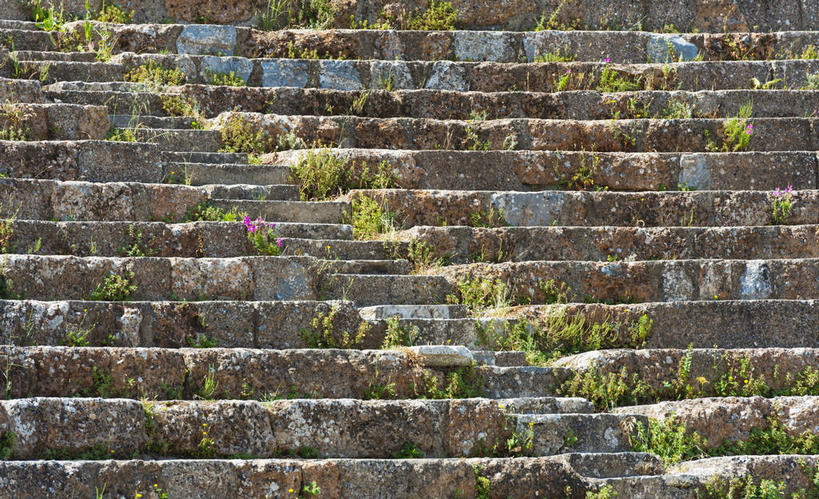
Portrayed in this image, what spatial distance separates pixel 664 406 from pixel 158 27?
6.04m

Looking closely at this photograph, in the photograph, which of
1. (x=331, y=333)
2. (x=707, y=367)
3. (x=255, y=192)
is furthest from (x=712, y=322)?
(x=255, y=192)

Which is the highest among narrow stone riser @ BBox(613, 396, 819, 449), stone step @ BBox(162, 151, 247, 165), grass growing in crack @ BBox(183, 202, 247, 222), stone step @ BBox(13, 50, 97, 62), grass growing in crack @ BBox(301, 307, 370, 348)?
stone step @ BBox(13, 50, 97, 62)

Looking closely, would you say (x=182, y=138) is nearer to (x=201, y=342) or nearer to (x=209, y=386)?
(x=201, y=342)

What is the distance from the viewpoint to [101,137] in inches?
341

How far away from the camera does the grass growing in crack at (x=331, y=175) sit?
28.5 feet

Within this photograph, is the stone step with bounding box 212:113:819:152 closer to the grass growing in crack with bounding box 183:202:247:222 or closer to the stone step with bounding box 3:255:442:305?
the grass growing in crack with bounding box 183:202:247:222

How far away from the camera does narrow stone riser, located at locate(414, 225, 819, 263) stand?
328 inches

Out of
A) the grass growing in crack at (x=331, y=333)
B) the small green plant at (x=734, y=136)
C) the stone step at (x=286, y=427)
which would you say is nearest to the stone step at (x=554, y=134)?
the small green plant at (x=734, y=136)

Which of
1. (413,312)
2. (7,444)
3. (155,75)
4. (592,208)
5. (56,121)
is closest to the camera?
(7,444)

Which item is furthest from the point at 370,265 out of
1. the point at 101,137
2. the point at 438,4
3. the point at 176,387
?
the point at 438,4

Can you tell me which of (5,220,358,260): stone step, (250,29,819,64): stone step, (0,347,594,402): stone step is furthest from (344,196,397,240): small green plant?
(250,29,819,64): stone step

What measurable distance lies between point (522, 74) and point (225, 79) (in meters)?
2.72

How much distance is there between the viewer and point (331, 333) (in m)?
7.09

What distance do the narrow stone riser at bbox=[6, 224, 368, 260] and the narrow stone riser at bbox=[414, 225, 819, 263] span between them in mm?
481
